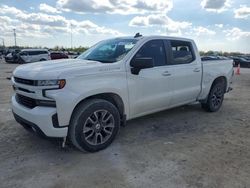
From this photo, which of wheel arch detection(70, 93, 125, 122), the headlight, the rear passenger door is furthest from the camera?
the rear passenger door

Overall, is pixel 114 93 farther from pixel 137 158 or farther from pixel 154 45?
pixel 154 45

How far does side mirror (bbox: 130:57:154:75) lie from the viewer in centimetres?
448

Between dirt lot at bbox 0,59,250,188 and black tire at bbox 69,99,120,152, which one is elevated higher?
black tire at bbox 69,99,120,152

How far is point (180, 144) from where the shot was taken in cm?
468

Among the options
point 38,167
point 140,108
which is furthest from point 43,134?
point 140,108

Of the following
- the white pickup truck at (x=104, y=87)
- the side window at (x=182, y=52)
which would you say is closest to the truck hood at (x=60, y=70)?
the white pickup truck at (x=104, y=87)

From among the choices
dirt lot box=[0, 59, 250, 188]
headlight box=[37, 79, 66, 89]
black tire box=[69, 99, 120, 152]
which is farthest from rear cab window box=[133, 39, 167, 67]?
headlight box=[37, 79, 66, 89]

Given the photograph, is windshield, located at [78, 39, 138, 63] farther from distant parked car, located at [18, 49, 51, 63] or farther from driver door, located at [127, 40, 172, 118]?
distant parked car, located at [18, 49, 51, 63]

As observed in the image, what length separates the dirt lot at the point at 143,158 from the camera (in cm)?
345

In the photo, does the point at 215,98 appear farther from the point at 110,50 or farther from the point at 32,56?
Result: the point at 32,56

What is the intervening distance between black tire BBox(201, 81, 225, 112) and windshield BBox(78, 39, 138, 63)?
273cm

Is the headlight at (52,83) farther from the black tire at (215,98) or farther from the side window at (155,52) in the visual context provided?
the black tire at (215,98)

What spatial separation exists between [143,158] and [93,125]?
904mm

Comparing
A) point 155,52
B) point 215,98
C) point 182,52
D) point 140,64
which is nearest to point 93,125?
point 140,64
